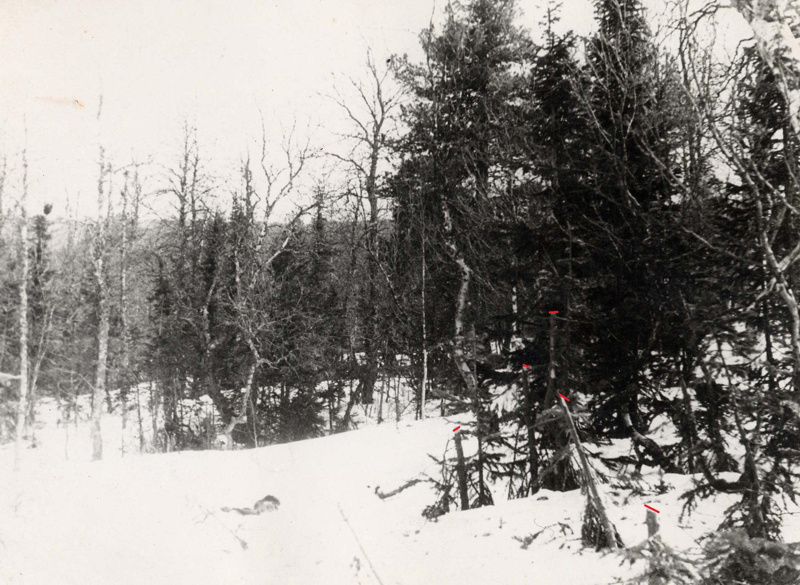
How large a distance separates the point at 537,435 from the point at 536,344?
1.78 meters

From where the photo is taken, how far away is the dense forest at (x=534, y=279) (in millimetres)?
4996

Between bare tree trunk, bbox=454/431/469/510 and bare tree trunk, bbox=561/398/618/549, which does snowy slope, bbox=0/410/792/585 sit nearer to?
bare tree trunk, bbox=561/398/618/549

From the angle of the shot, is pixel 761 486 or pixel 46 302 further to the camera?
pixel 46 302

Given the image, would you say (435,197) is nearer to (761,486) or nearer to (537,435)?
(537,435)

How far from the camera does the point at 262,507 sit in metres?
7.25

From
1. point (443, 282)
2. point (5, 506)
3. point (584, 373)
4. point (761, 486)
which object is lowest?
point (5, 506)

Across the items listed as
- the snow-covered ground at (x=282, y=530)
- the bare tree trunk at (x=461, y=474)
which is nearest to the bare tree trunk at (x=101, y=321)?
the snow-covered ground at (x=282, y=530)

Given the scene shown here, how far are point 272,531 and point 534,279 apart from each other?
630cm

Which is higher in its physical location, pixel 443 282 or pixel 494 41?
pixel 494 41

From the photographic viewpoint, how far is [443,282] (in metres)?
15.7

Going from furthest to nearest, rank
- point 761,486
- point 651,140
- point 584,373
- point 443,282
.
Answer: point 443,282 → point 584,373 → point 651,140 → point 761,486

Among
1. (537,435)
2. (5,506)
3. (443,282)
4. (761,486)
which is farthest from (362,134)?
(761,486)

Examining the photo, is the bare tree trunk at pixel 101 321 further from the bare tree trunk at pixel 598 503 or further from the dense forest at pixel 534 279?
the bare tree trunk at pixel 598 503

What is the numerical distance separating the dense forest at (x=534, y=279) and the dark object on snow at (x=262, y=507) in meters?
2.61
